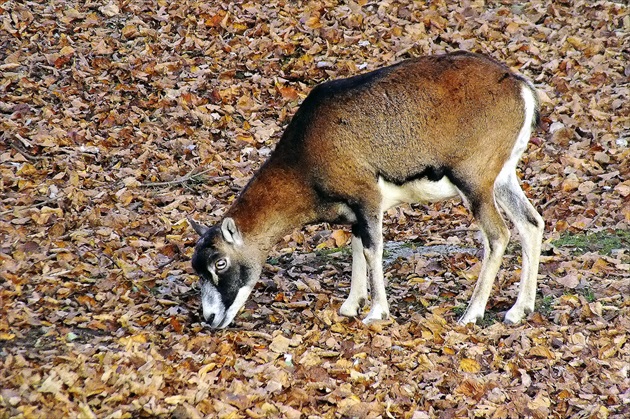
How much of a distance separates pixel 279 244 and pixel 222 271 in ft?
7.33

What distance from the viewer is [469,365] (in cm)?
747

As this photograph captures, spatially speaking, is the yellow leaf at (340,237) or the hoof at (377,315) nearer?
the hoof at (377,315)

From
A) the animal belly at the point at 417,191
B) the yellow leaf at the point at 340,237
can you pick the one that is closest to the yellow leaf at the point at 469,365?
the animal belly at the point at 417,191

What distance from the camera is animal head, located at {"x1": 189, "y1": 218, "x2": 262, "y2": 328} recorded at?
8.30 m

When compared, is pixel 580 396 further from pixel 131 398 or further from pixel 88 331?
pixel 88 331

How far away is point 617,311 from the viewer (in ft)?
27.5

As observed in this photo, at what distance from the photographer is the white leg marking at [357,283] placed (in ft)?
29.1

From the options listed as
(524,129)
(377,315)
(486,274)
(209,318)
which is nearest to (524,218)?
(486,274)

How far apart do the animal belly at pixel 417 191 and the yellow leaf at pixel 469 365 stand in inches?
69.7

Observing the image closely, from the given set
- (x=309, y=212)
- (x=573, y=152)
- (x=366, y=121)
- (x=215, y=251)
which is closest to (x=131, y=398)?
(x=215, y=251)

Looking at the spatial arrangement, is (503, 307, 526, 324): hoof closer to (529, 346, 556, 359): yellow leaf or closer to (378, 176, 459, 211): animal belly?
(529, 346, 556, 359): yellow leaf

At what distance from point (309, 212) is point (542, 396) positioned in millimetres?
2846

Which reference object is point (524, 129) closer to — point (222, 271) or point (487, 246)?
point (487, 246)

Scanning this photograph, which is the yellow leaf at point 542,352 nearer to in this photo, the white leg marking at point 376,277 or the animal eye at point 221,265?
the white leg marking at point 376,277
